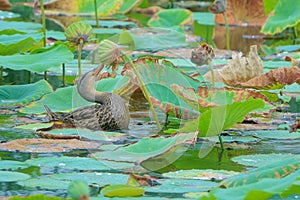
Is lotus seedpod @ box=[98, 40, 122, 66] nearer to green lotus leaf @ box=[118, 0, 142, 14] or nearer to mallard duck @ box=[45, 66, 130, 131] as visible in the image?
mallard duck @ box=[45, 66, 130, 131]

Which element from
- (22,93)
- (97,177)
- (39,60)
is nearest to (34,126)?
(22,93)

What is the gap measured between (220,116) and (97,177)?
0.65 metres

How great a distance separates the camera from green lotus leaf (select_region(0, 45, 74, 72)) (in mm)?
4055

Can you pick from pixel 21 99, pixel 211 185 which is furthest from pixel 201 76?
pixel 211 185

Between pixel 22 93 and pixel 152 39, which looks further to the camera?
pixel 152 39

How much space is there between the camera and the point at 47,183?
2.61 meters

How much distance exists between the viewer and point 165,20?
8453mm

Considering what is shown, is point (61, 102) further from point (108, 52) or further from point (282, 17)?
point (282, 17)

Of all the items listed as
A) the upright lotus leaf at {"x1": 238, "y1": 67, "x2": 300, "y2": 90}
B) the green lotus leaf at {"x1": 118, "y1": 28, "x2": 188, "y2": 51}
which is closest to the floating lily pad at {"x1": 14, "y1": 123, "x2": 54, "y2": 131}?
the upright lotus leaf at {"x1": 238, "y1": 67, "x2": 300, "y2": 90}

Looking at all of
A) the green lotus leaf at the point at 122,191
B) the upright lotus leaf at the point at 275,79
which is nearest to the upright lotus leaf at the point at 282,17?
the upright lotus leaf at the point at 275,79

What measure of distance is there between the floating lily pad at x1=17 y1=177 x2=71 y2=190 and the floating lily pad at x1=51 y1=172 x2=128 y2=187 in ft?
0.16

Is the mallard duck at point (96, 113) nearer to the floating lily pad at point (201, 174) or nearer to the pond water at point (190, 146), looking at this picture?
the pond water at point (190, 146)

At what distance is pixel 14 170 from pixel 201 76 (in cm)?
206

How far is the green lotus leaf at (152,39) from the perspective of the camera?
6473mm
